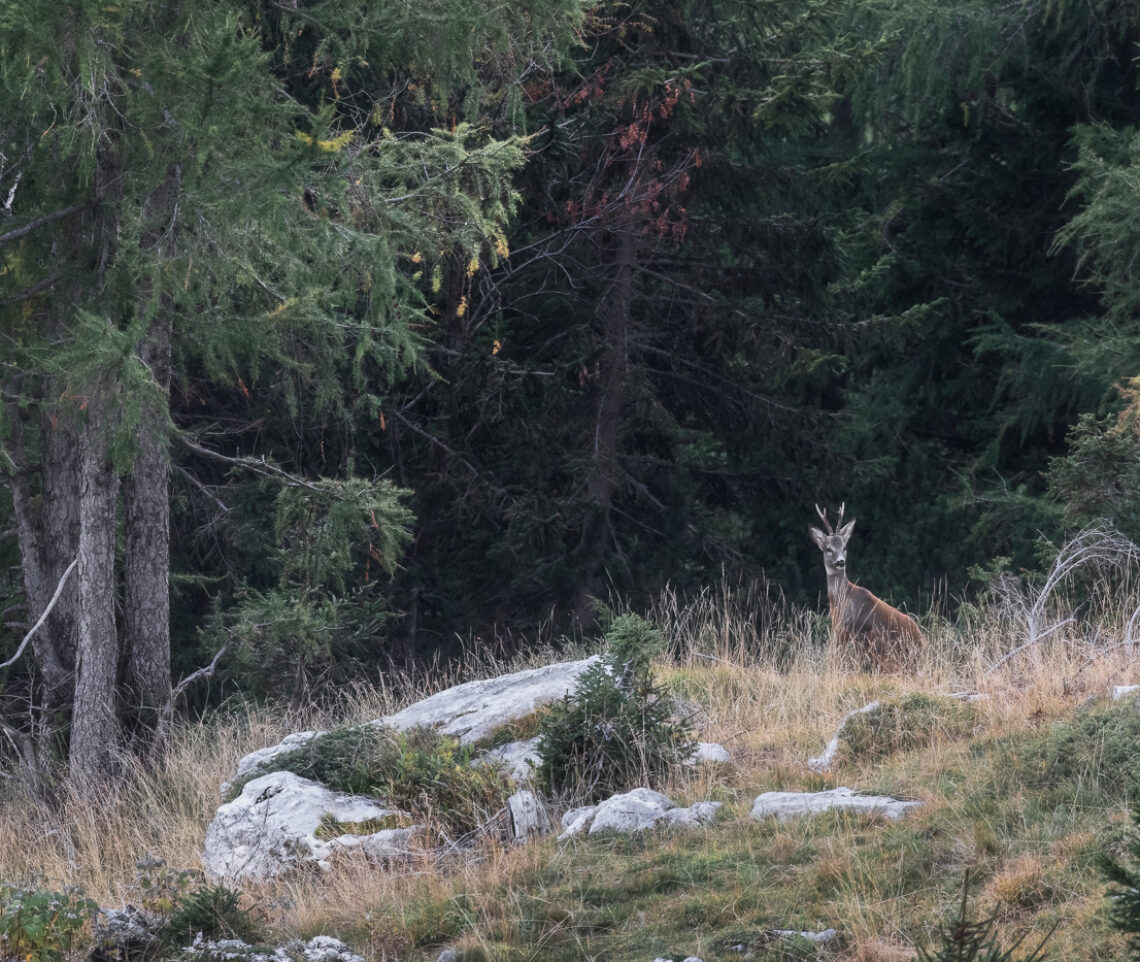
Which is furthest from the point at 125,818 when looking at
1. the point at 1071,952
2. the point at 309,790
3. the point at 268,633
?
the point at 1071,952

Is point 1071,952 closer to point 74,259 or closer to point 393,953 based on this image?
point 393,953

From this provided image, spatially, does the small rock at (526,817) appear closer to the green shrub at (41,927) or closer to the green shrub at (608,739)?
the green shrub at (608,739)

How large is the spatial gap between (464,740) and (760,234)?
10.6m

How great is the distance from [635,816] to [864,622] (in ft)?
14.2

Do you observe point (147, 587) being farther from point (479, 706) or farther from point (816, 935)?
point (816, 935)

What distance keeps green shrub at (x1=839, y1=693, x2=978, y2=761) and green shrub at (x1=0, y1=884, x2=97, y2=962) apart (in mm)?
3822

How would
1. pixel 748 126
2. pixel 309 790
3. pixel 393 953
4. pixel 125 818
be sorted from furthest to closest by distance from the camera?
pixel 748 126, pixel 125 818, pixel 309 790, pixel 393 953

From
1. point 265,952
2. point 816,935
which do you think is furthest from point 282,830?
point 816,935

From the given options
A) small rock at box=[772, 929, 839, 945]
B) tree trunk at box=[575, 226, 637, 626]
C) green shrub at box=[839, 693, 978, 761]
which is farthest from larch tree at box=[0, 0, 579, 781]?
small rock at box=[772, 929, 839, 945]

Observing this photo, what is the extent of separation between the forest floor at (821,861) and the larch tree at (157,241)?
263 centimetres

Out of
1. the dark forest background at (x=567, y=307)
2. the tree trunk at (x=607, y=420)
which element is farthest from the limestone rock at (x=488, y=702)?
the tree trunk at (x=607, y=420)

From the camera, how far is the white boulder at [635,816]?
6.08 meters

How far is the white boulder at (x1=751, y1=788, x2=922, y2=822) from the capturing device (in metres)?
5.75

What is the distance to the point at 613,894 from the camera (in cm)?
541
